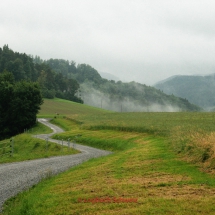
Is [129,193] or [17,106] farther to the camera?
[17,106]

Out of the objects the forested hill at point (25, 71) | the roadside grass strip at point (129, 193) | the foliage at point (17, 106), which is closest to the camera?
the roadside grass strip at point (129, 193)

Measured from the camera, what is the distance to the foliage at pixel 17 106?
84500mm

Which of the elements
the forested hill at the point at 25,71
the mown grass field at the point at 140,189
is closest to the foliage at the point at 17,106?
the mown grass field at the point at 140,189

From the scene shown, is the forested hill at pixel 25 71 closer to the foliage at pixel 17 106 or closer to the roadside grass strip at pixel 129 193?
the foliage at pixel 17 106

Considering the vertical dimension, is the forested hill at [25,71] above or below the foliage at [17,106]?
above

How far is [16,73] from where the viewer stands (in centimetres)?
16812

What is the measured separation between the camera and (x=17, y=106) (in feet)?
279

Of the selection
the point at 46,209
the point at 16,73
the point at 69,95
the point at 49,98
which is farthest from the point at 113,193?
the point at 69,95

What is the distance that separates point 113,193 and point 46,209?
2600 millimetres

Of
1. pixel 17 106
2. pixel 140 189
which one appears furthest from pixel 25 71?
pixel 140 189

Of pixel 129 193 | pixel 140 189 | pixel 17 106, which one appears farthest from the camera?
pixel 17 106

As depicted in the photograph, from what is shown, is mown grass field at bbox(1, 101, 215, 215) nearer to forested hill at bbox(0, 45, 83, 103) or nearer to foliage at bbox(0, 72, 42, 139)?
foliage at bbox(0, 72, 42, 139)

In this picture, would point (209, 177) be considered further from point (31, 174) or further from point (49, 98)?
point (49, 98)

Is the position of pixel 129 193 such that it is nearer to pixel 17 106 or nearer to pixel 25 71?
pixel 17 106
